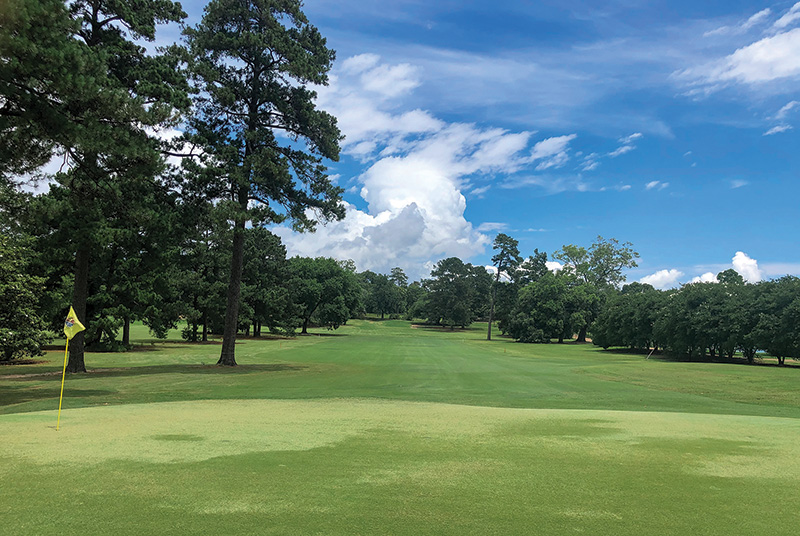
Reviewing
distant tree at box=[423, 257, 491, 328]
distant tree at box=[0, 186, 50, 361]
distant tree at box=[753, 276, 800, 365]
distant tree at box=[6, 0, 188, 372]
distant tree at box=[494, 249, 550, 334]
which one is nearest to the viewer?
distant tree at box=[6, 0, 188, 372]

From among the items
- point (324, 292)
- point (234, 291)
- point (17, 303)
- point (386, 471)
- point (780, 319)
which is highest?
point (324, 292)

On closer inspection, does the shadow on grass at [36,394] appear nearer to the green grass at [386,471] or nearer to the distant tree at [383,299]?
the green grass at [386,471]

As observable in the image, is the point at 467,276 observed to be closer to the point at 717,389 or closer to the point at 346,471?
the point at 717,389

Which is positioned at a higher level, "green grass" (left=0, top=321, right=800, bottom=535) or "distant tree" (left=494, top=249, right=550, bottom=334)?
"distant tree" (left=494, top=249, right=550, bottom=334)

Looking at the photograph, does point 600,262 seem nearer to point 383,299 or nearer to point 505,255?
point 505,255

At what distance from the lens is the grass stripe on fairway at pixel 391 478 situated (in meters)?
4.74

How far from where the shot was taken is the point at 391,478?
6.16 meters

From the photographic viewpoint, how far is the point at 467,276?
4712 inches

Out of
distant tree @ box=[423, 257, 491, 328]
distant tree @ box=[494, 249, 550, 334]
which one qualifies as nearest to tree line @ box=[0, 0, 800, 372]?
distant tree @ box=[494, 249, 550, 334]

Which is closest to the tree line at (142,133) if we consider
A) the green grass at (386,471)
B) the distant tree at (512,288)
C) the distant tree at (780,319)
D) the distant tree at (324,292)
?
the green grass at (386,471)

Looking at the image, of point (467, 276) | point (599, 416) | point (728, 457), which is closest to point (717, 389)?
point (599, 416)

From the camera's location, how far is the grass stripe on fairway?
4.74m

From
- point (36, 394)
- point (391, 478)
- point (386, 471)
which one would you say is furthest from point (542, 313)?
point (391, 478)

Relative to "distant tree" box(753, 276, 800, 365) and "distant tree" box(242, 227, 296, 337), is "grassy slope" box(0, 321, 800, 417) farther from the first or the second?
"distant tree" box(242, 227, 296, 337)
